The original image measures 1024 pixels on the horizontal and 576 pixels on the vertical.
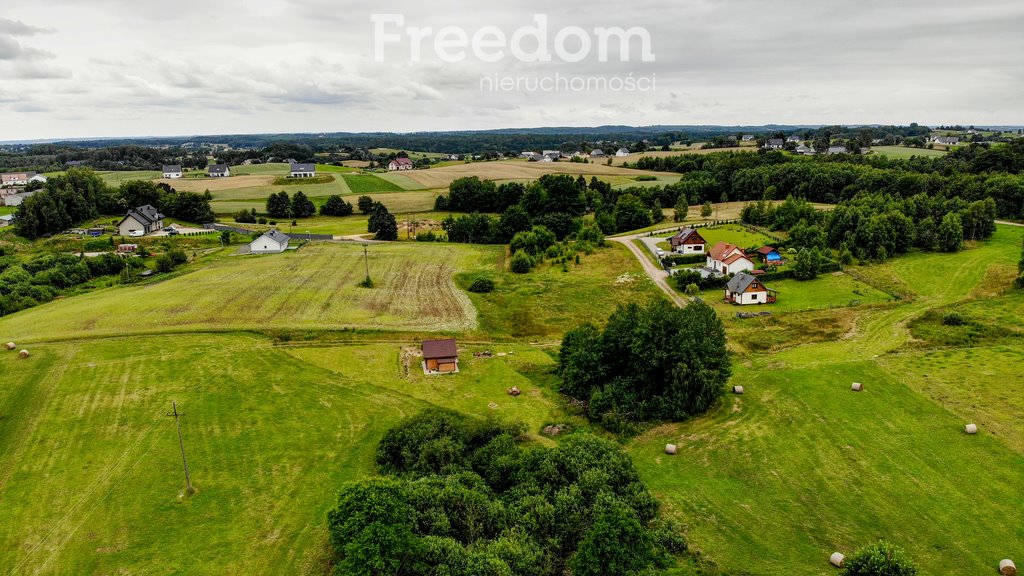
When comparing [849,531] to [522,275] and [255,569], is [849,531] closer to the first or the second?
[255,569]

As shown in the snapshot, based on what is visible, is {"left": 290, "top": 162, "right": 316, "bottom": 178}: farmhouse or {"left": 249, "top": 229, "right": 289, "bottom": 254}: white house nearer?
{"left": 249, "top": 229, "right": 289, "bottom": 254}: white house

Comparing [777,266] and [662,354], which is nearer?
[662,354]

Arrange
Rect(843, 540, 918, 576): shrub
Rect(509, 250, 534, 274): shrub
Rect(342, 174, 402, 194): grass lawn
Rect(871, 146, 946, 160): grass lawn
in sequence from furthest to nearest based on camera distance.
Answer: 1. Rect(871, 146, 946, 160): grass lawn
2. Rect(342, 174, 402, 194): grass lawn
3. Rect(509, 250, 534, 274): shrub
4. Rect(843, 540, 918, 576): shrub

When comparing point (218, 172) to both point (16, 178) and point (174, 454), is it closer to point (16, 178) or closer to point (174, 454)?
point (16, 178)

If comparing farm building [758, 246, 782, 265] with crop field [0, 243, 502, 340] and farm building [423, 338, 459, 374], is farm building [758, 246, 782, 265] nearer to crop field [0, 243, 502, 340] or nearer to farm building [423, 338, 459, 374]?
crop field [0, 243, 502, 340]

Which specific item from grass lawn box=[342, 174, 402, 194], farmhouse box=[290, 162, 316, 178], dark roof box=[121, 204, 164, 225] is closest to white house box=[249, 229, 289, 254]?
dark roof box=[121, 204, 164, 225]

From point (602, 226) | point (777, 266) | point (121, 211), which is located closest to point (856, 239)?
point (777, 266)

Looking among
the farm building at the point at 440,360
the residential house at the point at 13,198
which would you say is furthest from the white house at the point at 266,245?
the residential house at the point at 13,198

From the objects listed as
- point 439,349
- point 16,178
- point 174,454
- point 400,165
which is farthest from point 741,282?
point 16,178
